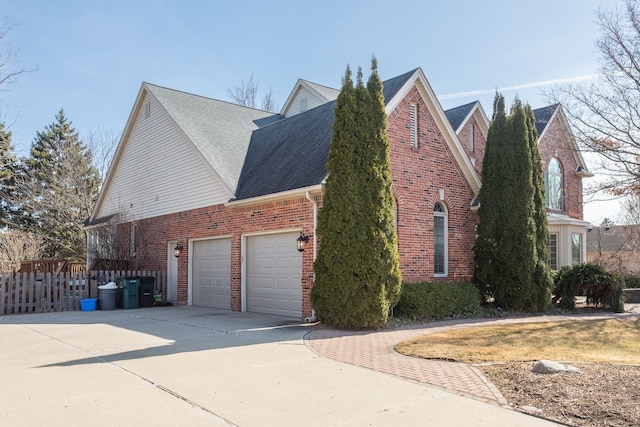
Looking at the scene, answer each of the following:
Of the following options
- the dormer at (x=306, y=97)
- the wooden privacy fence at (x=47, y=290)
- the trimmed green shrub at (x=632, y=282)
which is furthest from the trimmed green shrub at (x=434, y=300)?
the trimmed green shrub at (x=632, y=282)

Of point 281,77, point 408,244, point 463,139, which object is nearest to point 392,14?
point 408,244

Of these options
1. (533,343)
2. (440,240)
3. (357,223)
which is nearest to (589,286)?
(440,240)

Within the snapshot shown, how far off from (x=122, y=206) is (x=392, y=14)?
551 inches

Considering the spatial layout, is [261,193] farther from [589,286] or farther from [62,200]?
[62,200]

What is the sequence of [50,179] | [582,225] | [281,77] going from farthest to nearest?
1. [50,179]
2. [281,77]
3. [582,225]

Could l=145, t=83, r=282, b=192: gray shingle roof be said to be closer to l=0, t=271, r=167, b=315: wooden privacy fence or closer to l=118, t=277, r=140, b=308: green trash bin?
l=118, t=277, r=140, b=308: green trash bin

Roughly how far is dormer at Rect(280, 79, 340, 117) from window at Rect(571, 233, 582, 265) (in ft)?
37.9

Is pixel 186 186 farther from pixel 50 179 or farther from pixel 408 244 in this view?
pixel 50 179

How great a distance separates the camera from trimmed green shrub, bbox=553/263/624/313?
14.8 meters

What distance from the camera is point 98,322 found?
1225 cm

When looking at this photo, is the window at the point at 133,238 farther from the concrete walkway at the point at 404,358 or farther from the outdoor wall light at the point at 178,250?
the concrete walkway at the point at 404,358

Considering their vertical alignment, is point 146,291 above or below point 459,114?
below

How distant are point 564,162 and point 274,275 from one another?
16.0 meters

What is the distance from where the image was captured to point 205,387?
5953 mm
